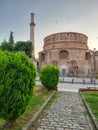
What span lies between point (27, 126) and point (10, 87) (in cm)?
124

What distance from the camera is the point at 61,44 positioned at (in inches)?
1923

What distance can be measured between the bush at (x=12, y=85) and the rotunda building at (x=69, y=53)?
40766mm

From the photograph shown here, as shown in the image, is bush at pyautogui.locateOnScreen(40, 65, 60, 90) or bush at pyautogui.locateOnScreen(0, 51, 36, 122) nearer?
bush at pyautogui.locateOnScreen(0, 51, 36, 122)

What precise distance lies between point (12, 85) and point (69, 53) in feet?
143

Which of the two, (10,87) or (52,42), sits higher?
(52,42)

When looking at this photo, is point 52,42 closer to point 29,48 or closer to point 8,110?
point 29,48

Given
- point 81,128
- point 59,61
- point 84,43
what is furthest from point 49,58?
point 81,128

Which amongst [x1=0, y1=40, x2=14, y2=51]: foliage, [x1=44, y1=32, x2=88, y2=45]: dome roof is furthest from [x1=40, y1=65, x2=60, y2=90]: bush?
[x1=44, y1=32, x2=88, y2=45]: dome roof

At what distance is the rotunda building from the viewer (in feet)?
154

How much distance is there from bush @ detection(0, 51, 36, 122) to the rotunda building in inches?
1605

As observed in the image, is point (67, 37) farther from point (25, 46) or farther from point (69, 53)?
point (25, 46)

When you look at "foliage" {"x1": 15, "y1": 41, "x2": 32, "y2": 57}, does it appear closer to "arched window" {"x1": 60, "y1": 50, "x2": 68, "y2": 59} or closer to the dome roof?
the dome roof

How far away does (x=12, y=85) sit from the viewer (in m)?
5.00

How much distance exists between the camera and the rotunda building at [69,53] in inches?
1844
